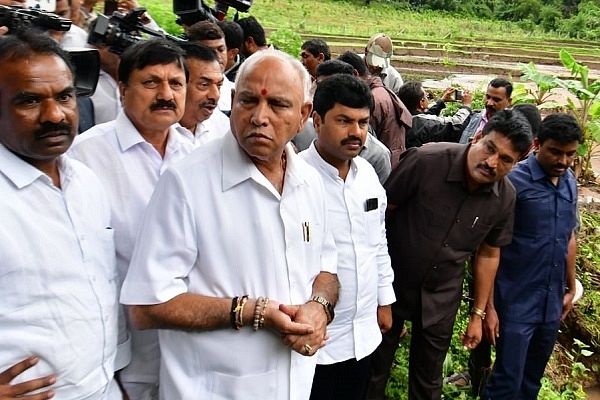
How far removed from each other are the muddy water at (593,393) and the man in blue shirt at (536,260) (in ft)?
4.91

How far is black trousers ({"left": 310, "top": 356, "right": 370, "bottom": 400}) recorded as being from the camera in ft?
8.07

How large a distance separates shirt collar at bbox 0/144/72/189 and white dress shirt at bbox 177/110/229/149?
84 cm

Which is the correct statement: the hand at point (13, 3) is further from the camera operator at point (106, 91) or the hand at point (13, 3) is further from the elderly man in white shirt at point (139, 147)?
the elderly man in white shirt at point (139, 147)

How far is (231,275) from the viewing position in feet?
5.12

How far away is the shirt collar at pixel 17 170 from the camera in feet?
4.56

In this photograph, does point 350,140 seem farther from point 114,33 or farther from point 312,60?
point 312,60

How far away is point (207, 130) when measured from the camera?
251cm

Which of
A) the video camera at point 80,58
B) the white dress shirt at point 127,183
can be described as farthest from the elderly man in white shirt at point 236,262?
the video camera at point 80,58

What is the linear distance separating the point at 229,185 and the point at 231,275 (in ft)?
0.85

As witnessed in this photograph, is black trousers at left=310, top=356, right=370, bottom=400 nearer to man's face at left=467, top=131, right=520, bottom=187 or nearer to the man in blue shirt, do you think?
the man in blue shirt

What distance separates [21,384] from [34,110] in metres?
0.70

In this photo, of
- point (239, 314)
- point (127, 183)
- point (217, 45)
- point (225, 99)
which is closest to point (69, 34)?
point (217, 45)

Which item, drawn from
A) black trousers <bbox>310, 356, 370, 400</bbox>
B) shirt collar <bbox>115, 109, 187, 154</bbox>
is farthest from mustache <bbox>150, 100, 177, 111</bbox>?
black trousers <bbox>310, 356, 370, 400</bbox>

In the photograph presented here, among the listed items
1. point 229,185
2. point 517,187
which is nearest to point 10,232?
point 229,185
